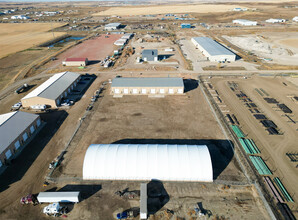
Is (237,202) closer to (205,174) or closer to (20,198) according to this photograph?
(205,174)

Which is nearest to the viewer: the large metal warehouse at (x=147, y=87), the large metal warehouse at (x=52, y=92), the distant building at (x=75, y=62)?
the large metal warehouse at (x=52, y=92)

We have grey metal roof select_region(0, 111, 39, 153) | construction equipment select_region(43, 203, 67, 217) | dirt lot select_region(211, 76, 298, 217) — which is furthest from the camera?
grey metal roof select_region(0, 111, 39, 153)

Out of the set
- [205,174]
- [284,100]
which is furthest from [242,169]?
[284,100]

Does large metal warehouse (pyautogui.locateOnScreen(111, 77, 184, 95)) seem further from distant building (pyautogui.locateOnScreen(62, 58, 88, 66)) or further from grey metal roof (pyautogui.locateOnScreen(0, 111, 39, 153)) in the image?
distant building (pyautogui.locateOnScreen(62, 58, 88, 66))

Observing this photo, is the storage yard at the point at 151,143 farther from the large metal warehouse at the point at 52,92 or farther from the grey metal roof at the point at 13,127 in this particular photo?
the large metal warehouse at the point at 52,92

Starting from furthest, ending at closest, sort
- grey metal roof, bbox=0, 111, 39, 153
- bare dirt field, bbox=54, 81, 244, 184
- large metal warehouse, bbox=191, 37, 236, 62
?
large metal warehouse, bbox=191, 37, 236, 62
grey metal roof, bbox=0, 111, 39, 153
bare dirt field, bbox=54, 81, 244, 184

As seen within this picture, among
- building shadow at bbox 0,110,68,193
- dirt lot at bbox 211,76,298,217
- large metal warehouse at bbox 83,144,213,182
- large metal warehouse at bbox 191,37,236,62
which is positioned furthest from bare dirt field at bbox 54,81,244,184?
large metal warehouse at bbox 191,37,236,62

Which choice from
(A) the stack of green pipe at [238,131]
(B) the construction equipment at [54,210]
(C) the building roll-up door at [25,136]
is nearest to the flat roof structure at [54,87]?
(C) the building roll-up door at [25,136]
